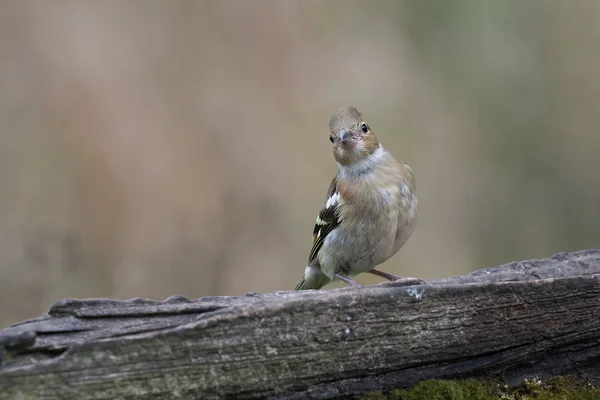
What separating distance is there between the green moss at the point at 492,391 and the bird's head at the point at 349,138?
6.96ft

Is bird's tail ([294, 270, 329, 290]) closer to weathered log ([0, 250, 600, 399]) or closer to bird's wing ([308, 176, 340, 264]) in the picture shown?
bird's wing ([308, 176, 340, 264])

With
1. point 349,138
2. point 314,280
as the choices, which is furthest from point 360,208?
point 314,280

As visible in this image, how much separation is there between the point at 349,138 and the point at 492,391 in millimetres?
2197

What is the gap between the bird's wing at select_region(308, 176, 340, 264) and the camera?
442cm

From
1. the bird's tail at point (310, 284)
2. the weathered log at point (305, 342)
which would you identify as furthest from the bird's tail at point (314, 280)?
the weathered log at point (305, 342)

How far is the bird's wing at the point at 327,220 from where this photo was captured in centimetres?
442

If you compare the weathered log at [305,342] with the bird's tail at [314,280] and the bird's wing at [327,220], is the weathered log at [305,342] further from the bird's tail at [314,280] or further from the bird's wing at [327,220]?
the bird's tail at [314,280]

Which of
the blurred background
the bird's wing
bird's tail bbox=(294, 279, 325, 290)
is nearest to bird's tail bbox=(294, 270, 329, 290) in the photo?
bird's tail bbox=(294, 279, 325, 290)

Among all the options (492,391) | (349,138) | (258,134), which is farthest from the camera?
(258,134)

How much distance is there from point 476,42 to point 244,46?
2300 millimetres

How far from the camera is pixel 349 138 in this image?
14.7ft

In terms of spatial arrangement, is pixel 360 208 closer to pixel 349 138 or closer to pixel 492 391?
pixel 349 138

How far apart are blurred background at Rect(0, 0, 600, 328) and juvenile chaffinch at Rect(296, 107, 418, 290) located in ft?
5.60

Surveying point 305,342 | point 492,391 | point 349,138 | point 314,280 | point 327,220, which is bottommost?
point 492,391
